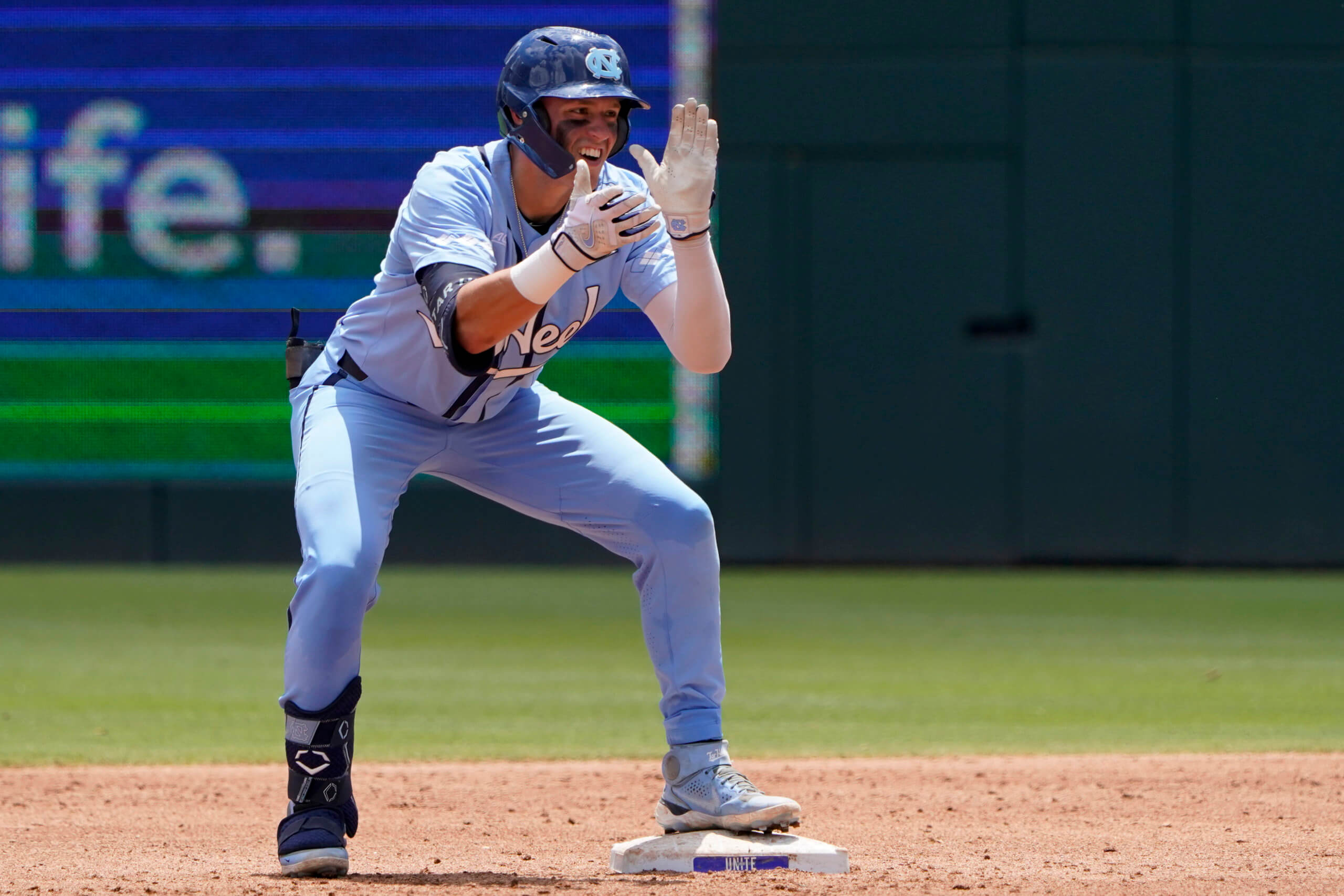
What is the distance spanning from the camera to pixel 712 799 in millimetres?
3650

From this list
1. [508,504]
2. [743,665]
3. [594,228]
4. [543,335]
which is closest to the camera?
[594,228]

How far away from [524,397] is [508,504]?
246 millimetres

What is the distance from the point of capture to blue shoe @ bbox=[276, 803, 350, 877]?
3420mm

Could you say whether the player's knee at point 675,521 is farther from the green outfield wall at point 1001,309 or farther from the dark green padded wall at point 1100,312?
the dark green padded wall at point 1100,312

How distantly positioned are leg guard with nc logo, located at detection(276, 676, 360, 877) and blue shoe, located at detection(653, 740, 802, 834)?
68 cm

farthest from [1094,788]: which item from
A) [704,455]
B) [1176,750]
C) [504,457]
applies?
[704,455]

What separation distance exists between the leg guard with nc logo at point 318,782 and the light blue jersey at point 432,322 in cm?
68

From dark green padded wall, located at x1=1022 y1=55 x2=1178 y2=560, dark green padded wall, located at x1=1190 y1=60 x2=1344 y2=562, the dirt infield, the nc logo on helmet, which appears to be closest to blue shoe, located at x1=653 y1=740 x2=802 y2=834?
the dirt infield

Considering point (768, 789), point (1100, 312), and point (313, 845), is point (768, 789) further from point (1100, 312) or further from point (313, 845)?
point (1100, 312)

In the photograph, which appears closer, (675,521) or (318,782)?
(318,782)

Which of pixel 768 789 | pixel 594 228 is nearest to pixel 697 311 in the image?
pixel 594 228

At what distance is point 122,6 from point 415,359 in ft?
28.2

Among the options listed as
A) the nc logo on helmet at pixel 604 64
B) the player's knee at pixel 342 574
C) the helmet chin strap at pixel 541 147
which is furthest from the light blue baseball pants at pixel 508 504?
the nc logo on helmet at pixel 604 64

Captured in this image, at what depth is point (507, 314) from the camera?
3.32 m
